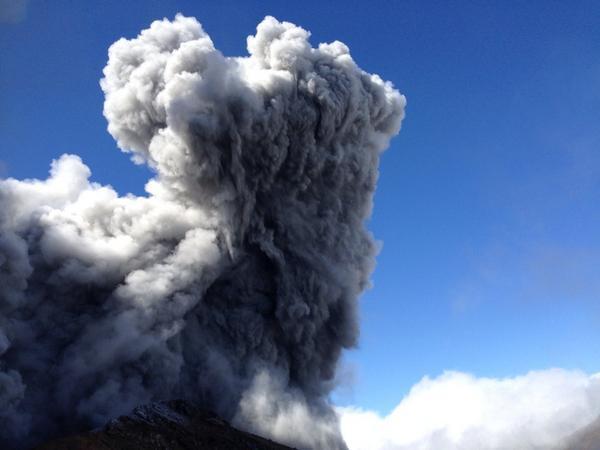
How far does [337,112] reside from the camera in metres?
68.4

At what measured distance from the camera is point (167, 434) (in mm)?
56125

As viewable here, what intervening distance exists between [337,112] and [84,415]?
122ft

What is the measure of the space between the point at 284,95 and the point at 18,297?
3140cm

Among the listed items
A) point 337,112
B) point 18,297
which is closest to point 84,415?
point 18,297

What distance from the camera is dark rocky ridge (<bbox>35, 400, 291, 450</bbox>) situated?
5025cm

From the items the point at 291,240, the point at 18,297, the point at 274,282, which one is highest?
the point at 291,240

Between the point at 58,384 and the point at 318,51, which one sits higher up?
the point at 318,51

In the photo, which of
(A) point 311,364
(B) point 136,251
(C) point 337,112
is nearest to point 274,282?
(A) point 311,364

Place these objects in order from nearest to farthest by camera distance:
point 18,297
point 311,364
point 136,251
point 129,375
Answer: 1. point 18,297
2. point 129,375
3. point 136,251
4. point 311,364

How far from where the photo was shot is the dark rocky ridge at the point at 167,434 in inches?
1978

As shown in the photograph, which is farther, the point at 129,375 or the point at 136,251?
the point at 136,251

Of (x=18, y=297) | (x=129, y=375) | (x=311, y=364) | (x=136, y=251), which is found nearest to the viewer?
(x=18, y=297)

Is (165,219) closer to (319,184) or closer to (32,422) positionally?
(319,184)

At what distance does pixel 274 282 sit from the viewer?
68125mm
